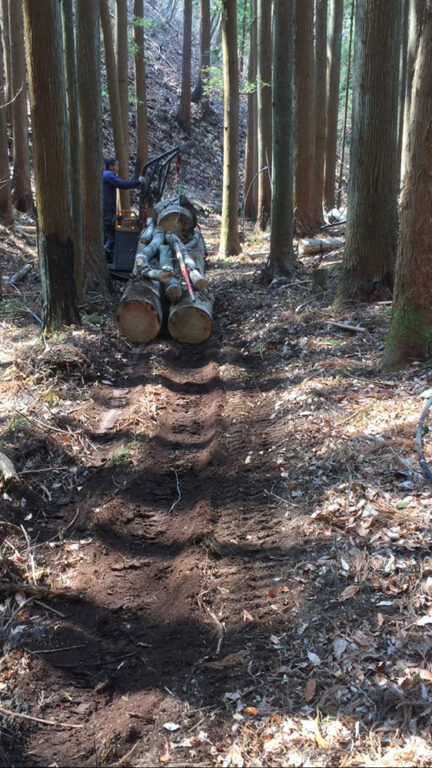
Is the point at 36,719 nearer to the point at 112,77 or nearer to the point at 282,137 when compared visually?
the point at 282,137

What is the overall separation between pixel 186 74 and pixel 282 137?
67.2 feet

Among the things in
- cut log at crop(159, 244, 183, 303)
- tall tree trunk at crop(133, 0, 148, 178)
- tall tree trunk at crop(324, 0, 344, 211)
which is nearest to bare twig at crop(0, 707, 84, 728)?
cut log at crop(159, 244, 183, 303)

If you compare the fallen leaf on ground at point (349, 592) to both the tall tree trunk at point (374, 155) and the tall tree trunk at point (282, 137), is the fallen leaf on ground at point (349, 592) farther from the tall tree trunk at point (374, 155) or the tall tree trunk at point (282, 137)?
the tall tree trunk at point (282, 137)

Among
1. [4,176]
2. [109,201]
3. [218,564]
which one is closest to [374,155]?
[218,564]

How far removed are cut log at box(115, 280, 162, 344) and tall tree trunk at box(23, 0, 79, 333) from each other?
0.75 metres

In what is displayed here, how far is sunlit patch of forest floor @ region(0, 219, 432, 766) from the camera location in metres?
3.22

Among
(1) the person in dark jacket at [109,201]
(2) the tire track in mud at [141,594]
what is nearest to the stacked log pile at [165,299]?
(1) the person in dark jacket at [109,201]

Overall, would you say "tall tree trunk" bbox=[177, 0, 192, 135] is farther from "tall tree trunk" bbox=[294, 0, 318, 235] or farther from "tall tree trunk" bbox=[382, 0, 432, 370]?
"tall tree trunk" bbox=[382, 0, 432, 370]

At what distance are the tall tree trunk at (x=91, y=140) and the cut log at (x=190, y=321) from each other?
244cm

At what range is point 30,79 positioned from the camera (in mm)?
8477

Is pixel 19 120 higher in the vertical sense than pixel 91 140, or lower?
higher

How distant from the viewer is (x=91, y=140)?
11094 mm

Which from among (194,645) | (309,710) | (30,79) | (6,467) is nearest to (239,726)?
(309,710)

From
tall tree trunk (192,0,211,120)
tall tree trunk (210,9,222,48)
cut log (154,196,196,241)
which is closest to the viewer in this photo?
cut log (154,196,196,241)
